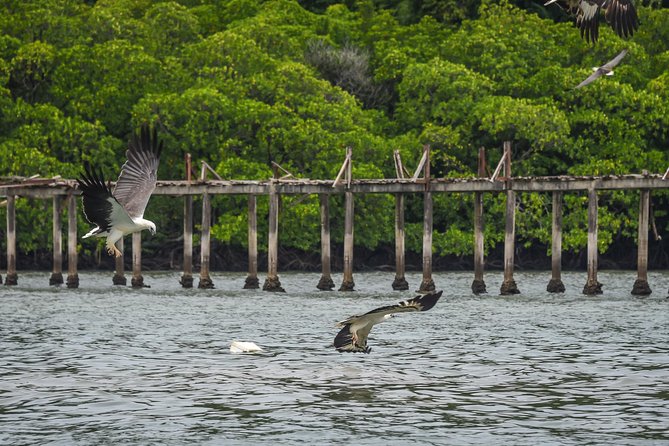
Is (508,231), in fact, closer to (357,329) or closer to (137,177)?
(137,177)

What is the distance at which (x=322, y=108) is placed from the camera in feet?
198

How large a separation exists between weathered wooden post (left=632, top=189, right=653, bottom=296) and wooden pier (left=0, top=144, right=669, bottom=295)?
3 cm

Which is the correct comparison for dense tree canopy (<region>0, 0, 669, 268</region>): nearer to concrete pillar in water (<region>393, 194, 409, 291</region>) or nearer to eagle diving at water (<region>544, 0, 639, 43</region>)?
concrete pillar in water (<region>393, 194, 409, 291</region>)

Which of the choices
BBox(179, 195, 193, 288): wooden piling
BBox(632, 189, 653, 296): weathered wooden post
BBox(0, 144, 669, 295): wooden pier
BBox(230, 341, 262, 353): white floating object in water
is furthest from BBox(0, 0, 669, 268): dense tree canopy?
BBox(230, 341, 262, 353): white floating object in water

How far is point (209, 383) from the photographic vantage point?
2256cm

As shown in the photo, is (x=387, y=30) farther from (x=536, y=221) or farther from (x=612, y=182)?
(x=612, y=182)

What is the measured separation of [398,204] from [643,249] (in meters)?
9.02

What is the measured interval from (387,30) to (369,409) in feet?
170

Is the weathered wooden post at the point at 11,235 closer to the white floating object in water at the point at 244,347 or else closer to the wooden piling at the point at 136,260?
the wooden piling at the point at 136,260

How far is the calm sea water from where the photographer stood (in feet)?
60.0

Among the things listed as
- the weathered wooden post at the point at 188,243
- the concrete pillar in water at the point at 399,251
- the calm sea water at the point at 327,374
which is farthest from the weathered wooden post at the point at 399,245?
the weathered wooden post at the point at 188,243

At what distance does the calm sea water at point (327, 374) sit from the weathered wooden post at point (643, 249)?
4.29 feet

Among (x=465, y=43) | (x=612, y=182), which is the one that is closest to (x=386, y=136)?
(x=465, y=43)

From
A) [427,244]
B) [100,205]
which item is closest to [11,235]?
[427,244]
